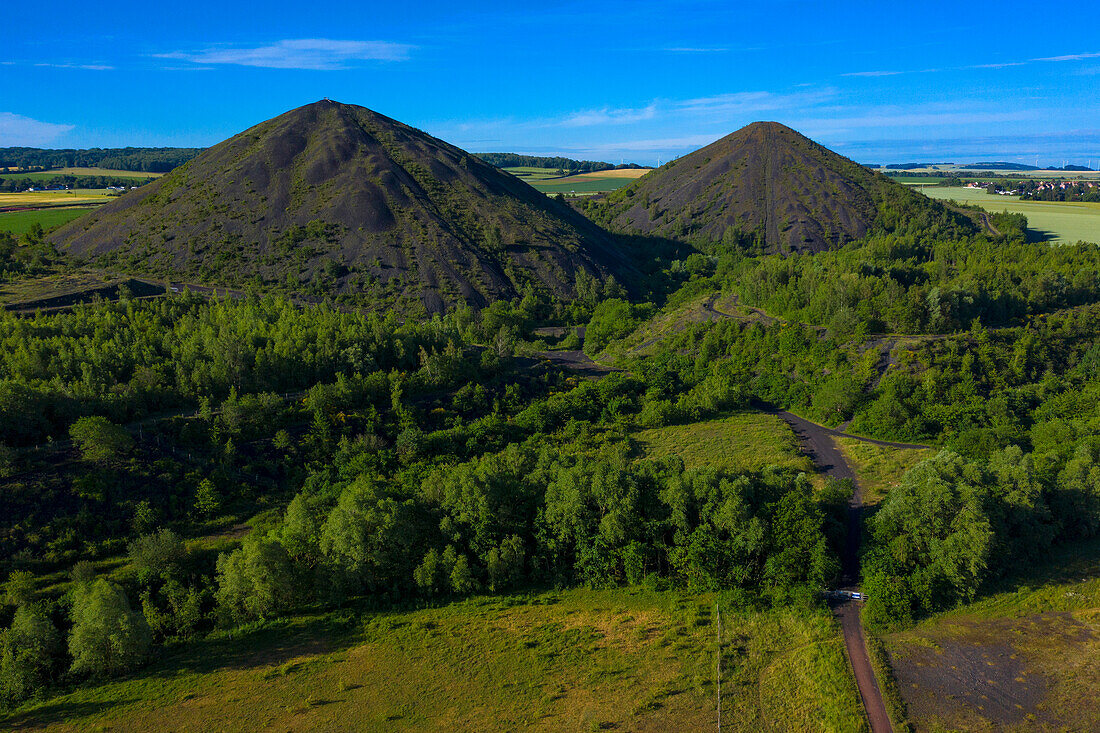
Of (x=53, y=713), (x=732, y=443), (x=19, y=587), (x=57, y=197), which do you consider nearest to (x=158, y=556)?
(x=19, y=587)

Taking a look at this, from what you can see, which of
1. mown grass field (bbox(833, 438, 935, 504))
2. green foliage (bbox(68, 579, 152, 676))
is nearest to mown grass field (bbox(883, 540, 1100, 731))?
mown grass field (bbox(833, 438, 935, 504))

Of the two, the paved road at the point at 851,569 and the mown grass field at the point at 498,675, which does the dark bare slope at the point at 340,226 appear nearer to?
the paved road at the point at 851,569

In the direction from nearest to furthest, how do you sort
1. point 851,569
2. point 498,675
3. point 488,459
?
point 498,675 < point 851,569 < point 488,459

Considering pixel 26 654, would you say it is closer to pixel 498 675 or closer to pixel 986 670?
pixel 498 675

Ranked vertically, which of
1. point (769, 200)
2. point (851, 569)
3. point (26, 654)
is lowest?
point (851, 569)

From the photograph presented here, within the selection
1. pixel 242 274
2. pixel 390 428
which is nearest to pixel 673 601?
pixel 390 428

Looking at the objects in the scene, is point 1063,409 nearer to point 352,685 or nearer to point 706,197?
point 352,685

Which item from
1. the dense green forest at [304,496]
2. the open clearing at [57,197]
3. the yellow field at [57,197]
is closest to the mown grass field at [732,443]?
the dense green forest at [304,496]
